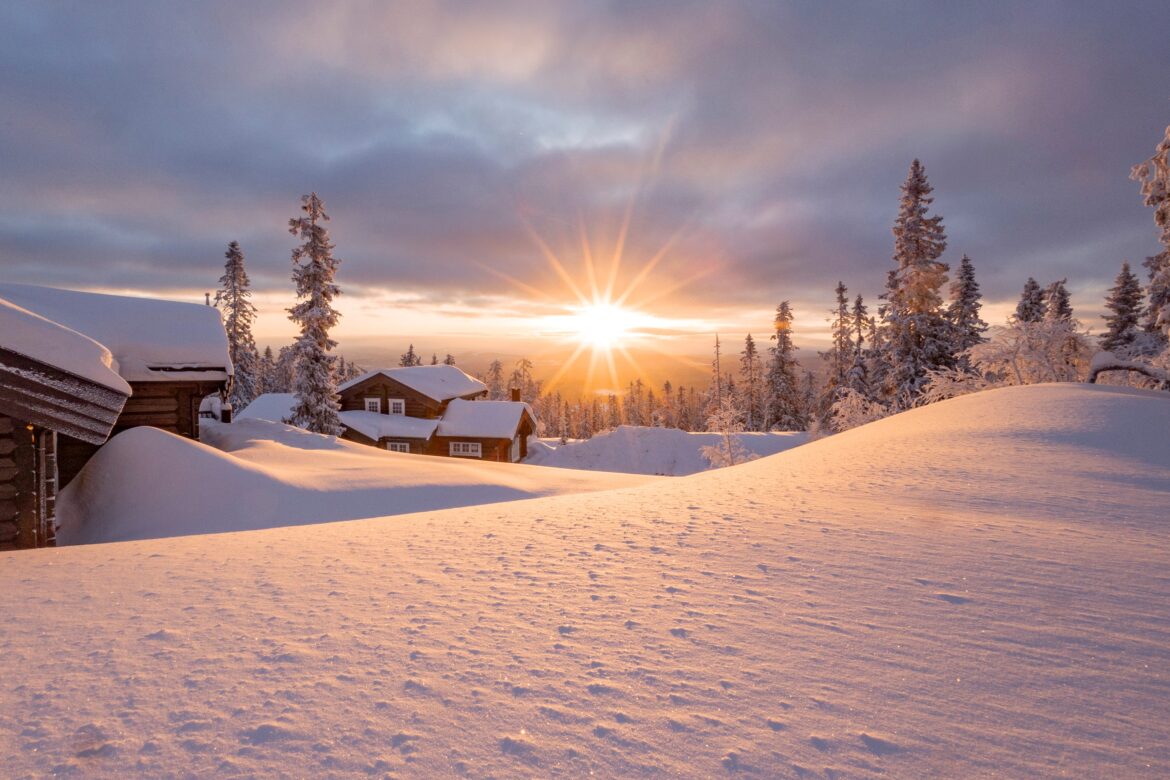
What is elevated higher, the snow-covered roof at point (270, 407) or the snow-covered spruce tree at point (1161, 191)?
the snow-covered spruce tree at point (1161, 191)

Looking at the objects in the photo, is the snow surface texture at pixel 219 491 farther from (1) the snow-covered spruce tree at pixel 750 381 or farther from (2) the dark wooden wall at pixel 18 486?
(1) the snow-covered spruce tree at pixel 750 381

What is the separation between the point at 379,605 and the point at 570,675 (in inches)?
67.8

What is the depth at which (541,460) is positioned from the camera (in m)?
45.1

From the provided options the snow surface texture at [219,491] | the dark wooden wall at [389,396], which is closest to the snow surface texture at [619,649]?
the snow surface texture at [219,491]

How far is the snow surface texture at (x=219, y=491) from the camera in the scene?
34.0 feet

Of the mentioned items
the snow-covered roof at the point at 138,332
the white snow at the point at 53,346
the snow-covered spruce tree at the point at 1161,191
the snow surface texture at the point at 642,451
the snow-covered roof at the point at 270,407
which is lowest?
the snow surface texture at the point at 642,451

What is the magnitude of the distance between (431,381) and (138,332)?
2547 cm

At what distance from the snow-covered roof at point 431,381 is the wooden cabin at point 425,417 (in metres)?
0.07

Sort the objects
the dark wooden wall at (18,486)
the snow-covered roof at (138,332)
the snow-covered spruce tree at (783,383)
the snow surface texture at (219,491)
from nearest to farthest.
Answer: the dark wooden wall at (18,486) < the snow surface texture at (219,491) < the snow-covered roof at (138,332) < the snow-covered spruce tree at (783,383)

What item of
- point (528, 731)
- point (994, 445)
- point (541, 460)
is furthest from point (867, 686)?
point (541, 460)

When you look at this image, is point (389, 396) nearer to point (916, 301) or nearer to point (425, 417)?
point (425, 417)

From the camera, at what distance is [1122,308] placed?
38969 millimetres

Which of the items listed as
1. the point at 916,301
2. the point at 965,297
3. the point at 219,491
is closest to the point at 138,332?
the point at 219,491

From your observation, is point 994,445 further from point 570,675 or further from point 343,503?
point 343,503
